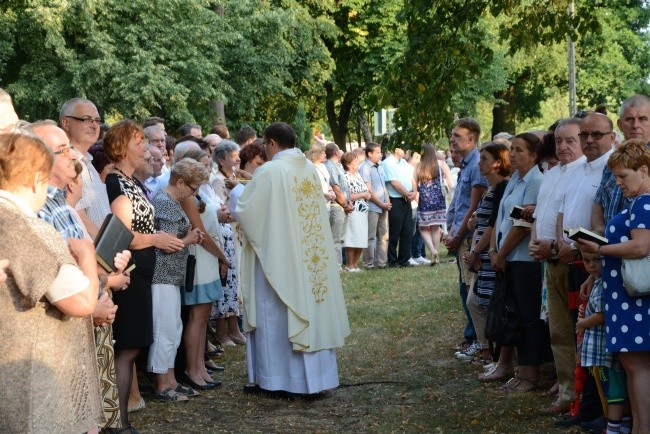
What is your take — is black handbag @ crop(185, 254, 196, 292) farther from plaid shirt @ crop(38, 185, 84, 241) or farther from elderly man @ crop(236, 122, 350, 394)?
plaid shirt @ crop(38, 185, 84, 241)

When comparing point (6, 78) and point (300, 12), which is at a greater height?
point (300, 12)

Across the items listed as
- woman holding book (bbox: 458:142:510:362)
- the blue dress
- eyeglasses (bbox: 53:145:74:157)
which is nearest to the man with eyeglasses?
eyeglasses (bbox: 53:145:74:157)

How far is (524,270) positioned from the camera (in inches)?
356

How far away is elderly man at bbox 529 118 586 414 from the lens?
8.06m

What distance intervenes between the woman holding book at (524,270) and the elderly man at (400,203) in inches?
434

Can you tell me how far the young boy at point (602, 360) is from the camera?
7.01m

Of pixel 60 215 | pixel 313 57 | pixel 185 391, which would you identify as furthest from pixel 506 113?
pixel 60 215

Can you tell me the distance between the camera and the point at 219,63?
32438mm

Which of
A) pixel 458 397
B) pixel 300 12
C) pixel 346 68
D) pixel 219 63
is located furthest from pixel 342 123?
pixel 458 397

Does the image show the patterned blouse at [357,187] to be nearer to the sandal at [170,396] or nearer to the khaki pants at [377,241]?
the khaki pants at [377,241]

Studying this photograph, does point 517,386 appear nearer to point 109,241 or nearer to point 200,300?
point 200,300

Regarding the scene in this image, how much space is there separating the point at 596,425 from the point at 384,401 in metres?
2.11

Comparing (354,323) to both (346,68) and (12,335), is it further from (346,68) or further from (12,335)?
(346,68)

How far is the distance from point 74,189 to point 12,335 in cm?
227
